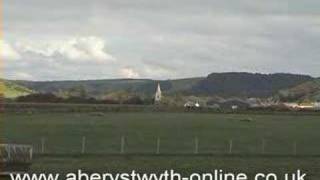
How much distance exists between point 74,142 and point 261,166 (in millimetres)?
21062

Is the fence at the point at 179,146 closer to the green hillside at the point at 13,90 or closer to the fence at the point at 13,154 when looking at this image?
the fence at the point at 13,154

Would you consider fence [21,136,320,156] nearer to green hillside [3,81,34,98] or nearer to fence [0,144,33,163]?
fence [0,144,33,163]

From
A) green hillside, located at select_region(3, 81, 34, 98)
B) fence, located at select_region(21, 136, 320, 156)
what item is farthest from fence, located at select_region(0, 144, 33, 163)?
green hillside, located at select_region(3, 81, 34, 98)

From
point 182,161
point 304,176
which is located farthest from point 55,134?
point 304,176

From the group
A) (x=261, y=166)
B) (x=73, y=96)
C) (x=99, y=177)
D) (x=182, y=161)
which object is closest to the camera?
(x=99, y=177)

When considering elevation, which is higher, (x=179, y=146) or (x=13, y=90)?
(x=13, y=90)

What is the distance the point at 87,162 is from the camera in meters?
30.3

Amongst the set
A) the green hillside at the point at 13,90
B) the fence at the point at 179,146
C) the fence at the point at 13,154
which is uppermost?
the green hillside at the point at 13,90

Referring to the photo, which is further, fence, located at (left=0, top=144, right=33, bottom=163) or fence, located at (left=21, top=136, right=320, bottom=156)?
fence, located at (left=21, top=136, right=320, bottom=156)

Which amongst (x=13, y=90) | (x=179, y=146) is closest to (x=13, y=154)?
(x=179, y=146)

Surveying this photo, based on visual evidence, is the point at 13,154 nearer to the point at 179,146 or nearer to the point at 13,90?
the point at 179,146

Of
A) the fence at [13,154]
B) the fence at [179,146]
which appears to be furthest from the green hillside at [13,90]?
the fence at [13,154]

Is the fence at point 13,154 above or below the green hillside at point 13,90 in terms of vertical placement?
below

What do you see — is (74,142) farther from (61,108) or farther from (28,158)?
(61,108)
